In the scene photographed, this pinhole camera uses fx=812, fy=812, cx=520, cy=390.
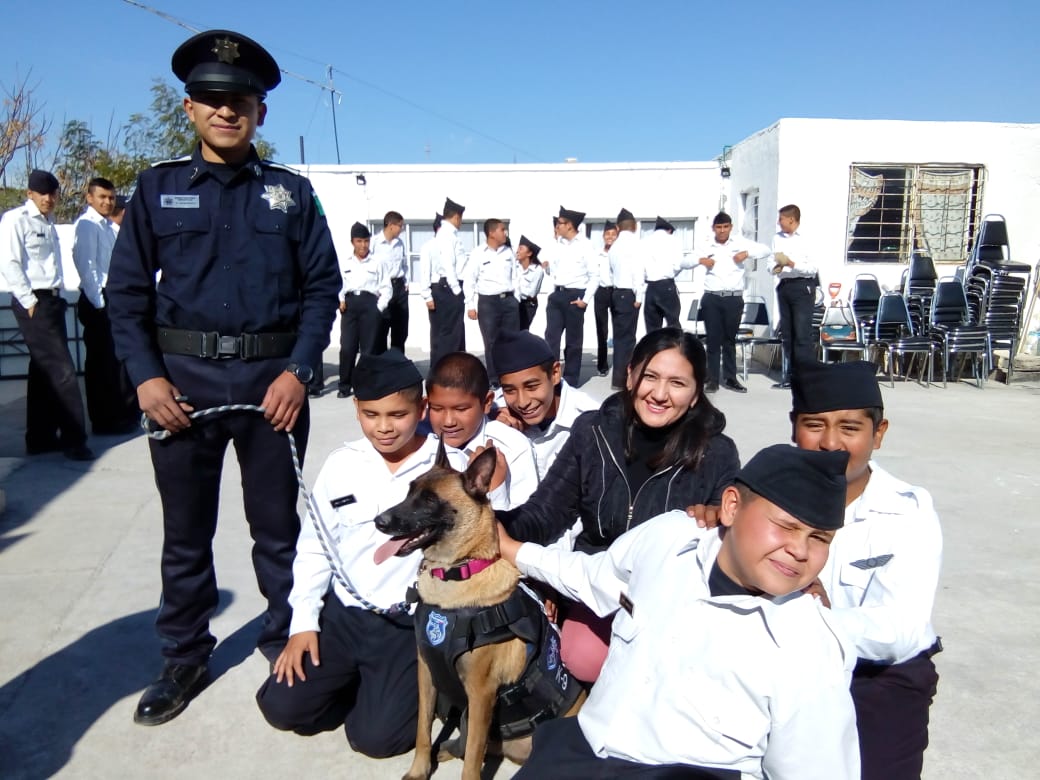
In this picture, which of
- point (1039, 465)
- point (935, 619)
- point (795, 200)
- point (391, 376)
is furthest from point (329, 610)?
point (795, 200)

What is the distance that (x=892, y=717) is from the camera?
7.63 ft

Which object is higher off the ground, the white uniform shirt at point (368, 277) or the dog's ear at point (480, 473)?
the white uniform shirt at point (368, 277)

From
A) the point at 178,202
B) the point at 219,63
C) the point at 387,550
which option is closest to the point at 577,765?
the point at 387,550

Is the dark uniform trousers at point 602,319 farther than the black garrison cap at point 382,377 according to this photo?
Yes

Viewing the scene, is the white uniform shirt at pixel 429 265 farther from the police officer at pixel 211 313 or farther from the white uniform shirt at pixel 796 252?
the police officer at pixel 211 313

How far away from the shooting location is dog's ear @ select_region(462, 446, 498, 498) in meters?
2.41

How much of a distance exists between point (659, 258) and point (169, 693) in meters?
8.76

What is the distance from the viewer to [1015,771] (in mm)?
2744

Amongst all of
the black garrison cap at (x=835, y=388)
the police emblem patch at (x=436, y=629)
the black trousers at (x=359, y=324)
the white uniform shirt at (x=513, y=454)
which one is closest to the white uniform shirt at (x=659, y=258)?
the black trousers at (x=359, y=324)

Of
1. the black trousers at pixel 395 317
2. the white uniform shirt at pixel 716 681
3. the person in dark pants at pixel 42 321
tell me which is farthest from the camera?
the black trousers at pixel 395 317

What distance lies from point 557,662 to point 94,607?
2.49 m

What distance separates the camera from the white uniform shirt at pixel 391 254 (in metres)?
10.4

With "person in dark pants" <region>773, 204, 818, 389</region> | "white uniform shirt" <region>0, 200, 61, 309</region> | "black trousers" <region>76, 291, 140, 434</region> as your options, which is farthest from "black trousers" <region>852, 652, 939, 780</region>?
"person in dark pants" <region>773, 204, 818, 389</region>

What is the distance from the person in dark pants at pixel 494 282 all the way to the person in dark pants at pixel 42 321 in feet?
16.9
